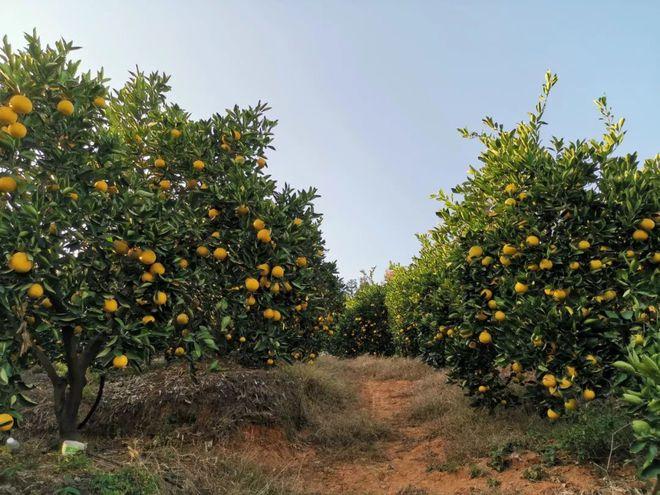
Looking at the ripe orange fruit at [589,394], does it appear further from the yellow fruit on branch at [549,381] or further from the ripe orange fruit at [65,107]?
the ripe orange fruit at [65,107]

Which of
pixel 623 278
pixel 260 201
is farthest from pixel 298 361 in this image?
pixel 623 278

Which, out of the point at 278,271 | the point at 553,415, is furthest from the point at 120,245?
the point at 553,415

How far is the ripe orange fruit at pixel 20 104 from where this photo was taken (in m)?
3.13

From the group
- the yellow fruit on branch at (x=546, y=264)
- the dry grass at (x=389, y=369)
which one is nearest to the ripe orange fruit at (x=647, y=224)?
the yellow fruit on branch at (x=546, y=264)

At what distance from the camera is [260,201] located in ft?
15.6

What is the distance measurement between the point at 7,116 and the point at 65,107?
505 mm

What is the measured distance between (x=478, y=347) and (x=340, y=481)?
2683 millimetres

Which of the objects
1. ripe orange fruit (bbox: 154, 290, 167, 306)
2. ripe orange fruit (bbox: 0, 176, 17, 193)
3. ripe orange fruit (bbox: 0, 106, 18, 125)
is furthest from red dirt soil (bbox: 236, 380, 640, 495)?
ripe orange fruit (bbox: 0, 106, 18, 125)

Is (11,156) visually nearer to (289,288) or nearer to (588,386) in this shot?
(289,288)

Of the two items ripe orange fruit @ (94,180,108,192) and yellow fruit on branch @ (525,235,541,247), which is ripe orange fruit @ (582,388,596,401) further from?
ripe orange fruit @ (94,180,108,192)

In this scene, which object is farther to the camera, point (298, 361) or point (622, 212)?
point (298, 361)

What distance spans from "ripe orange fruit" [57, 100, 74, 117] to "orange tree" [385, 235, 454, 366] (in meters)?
4.99

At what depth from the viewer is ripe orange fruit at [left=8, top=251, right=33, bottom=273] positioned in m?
2.92

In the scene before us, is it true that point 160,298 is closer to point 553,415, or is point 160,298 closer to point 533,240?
point 533,240
